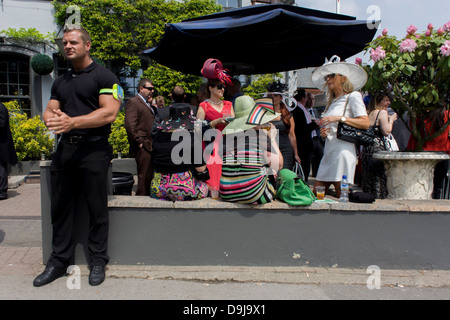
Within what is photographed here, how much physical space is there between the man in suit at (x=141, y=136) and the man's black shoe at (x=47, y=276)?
188 cm

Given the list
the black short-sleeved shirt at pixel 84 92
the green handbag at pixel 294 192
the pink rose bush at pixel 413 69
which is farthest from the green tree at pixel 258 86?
the black short-sleeved shirt at pixel 84 92

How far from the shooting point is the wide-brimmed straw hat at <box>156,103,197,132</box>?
12.1 feet

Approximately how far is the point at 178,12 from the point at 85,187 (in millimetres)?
10408

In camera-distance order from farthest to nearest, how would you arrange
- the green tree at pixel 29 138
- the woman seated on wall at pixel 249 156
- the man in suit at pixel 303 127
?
the green tree at pixel 29 138
the man in suit at pixel 303 127
the woman seated on wall at pixel 249 156

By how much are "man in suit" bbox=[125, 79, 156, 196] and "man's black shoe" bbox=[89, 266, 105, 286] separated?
183cm

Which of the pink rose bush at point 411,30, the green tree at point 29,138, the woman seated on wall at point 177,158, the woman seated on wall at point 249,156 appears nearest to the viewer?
the woman seated on wall at point 249,156

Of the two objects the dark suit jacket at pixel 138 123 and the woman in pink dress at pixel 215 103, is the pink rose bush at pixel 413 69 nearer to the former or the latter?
the woman in pink dress at pixel 215 103

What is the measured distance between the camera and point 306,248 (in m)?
3.60

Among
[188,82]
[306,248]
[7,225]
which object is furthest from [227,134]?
[188,82]

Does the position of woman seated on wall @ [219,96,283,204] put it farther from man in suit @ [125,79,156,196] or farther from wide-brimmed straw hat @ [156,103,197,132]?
man in suit @ [125,79,156,196]

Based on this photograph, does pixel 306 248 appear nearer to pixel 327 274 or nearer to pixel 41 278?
pixel 327 274

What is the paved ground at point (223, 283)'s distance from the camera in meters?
3.10

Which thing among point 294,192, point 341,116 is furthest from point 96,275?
point 341,116

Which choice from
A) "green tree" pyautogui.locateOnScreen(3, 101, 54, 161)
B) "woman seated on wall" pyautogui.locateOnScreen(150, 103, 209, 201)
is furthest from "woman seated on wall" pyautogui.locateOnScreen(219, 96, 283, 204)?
"green tree" pyautogui.locateOnScreen(3, 101, 54, 161)
